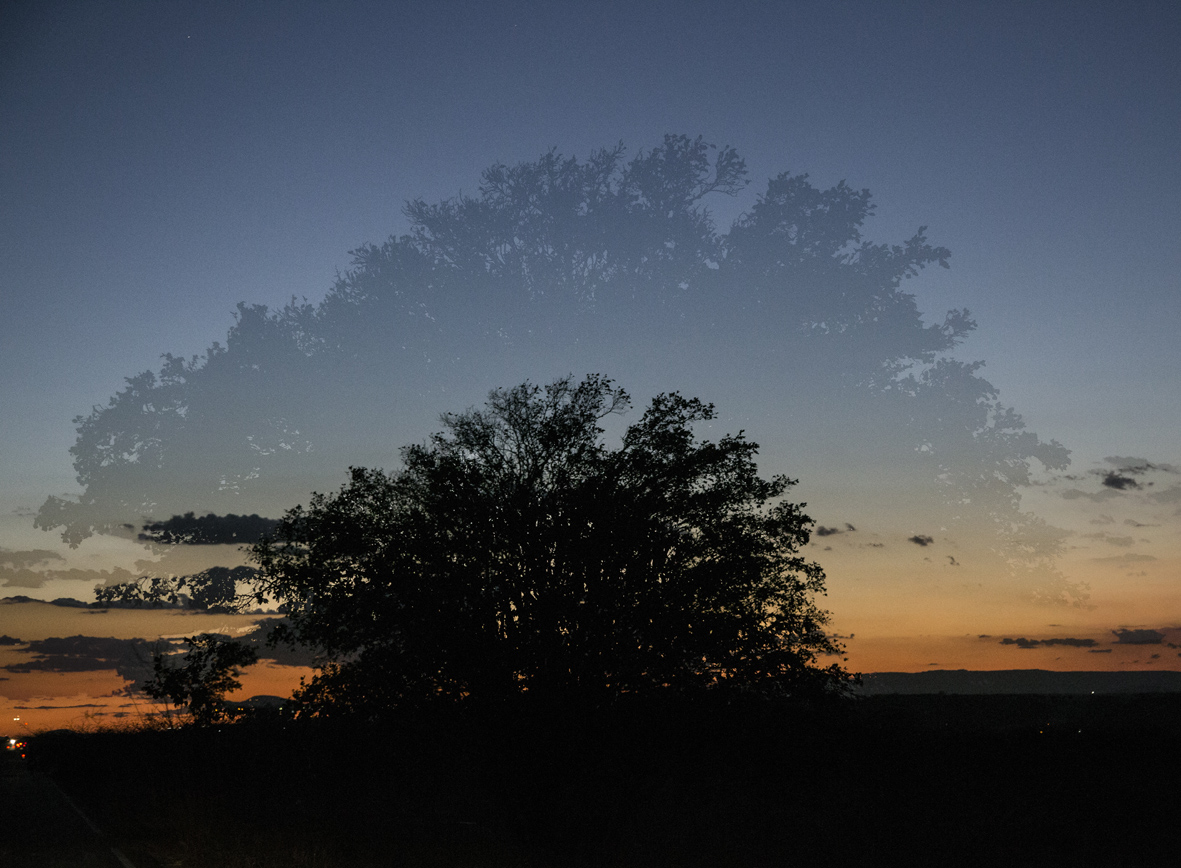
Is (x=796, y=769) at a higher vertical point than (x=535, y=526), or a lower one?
lower

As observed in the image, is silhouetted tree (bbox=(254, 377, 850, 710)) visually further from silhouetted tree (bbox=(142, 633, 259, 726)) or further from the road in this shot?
silhouetted tree (bbox=(142, 633, 259, 726))

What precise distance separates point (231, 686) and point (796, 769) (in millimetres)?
53676

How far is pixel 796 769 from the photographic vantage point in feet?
147

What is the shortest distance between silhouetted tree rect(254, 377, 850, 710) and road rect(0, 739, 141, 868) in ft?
19.6

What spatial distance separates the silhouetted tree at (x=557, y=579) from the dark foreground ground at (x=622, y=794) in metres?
1.00

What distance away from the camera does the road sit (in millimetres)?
18328

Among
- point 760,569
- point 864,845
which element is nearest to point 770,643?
point 760,569

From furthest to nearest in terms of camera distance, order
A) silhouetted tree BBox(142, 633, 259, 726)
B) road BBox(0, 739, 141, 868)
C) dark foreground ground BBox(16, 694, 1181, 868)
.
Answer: silhouetted tree BBox(142, 633, 259, 726)
dark foreground ground BBox(16, 694, 1181, 868)
road BBox(0, 739, 141, 868)

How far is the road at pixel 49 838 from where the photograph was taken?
60.1ft

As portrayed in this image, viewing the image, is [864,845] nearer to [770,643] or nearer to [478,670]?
[770,643]

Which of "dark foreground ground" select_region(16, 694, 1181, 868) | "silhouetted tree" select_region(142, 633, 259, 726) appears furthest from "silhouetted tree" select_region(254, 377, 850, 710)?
"silhouetted tree" select_region(142, 633, 259, 726)

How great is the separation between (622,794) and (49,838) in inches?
654

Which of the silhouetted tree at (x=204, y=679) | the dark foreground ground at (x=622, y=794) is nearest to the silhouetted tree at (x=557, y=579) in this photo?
the dark foreground ground at (x=622, y=794)

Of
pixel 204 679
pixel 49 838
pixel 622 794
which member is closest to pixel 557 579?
pixel 622 794
